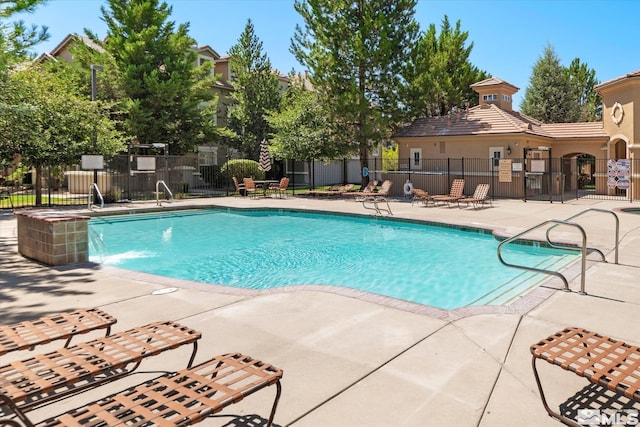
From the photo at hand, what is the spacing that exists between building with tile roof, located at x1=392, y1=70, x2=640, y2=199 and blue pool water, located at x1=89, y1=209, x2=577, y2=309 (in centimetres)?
1071

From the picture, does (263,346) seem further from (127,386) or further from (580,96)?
(580,96)

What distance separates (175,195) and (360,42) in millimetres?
12334

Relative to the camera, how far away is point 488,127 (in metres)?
23.6

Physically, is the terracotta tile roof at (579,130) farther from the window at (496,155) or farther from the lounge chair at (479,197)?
the lounge chair at (479,197)

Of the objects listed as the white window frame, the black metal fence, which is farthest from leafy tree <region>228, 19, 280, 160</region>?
the white window frame

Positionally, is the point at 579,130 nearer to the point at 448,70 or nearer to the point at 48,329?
the point at 448,70

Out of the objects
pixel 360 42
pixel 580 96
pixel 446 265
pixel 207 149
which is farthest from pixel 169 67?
pixel 580 96

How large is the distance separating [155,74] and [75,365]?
24.6 meters

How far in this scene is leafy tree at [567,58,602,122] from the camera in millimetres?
41188

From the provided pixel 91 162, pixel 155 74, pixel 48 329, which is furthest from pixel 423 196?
pixel 48 329

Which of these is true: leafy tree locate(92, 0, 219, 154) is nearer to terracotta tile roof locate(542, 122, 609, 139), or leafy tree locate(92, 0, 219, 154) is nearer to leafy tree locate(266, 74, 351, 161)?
leafy tree locate(266, 74, 351, 161)

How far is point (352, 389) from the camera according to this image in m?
3.43

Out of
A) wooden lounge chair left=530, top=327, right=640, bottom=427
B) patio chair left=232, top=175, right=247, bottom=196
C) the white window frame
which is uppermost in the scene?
the white window frame

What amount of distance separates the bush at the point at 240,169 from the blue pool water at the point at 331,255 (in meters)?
10.5
